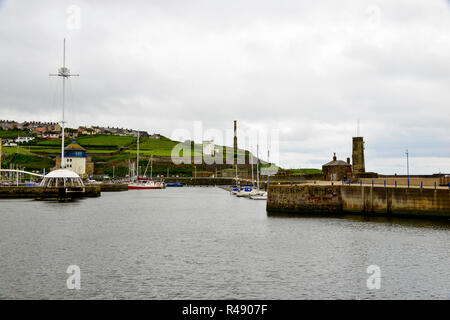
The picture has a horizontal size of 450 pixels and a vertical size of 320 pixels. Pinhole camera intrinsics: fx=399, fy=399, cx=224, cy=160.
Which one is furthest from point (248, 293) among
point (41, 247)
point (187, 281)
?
point (41, 247)

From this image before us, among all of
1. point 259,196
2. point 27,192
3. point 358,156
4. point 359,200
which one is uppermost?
point 358,156

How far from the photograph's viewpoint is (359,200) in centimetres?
4419

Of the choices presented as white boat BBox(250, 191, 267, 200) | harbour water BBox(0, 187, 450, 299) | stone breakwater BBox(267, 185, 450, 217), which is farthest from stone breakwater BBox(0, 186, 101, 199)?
stone breakwater BBox(267, 185, 450, 217)

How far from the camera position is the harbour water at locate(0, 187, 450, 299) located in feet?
61.7

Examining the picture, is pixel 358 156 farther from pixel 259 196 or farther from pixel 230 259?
pixel 230 259

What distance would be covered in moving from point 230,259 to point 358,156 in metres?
36.7

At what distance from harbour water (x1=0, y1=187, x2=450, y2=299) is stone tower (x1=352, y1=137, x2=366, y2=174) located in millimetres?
15624

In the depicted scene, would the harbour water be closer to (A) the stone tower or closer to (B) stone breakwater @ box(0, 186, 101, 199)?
(A) the stone tower

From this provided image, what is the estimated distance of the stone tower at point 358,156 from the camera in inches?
2194

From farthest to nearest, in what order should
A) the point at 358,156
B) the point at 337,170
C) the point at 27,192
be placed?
the point at 27,192, the point at 337,170, the point at 358,156

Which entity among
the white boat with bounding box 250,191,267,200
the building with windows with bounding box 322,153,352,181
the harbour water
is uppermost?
the building with windows with bounding box 322,153,352,181

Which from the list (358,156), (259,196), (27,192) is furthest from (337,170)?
(27,192)
